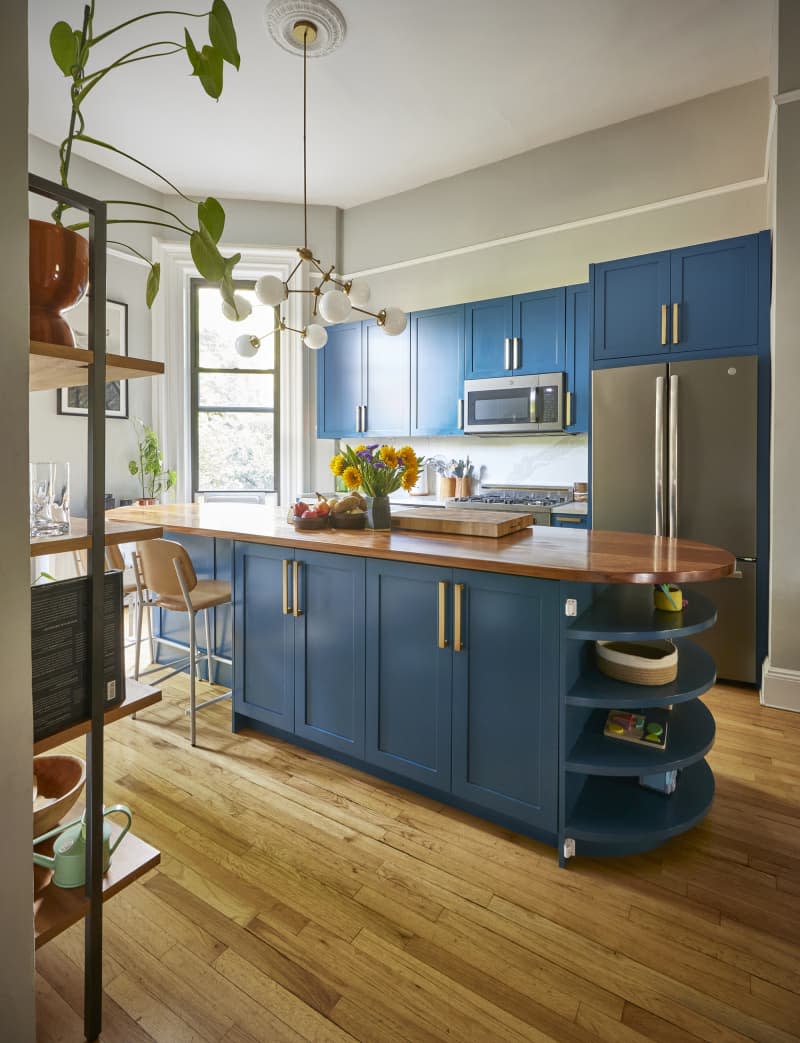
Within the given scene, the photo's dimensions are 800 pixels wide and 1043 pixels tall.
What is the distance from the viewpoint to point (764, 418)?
10.0ft

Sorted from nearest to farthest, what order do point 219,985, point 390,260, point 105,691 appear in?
point 105,691
point 219,985
point 390,260

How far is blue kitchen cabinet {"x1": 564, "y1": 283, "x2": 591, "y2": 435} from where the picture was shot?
3.95m

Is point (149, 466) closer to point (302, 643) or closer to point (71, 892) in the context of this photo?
point (302, 643)

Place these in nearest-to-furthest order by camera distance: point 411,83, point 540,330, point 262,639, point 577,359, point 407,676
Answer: point 407,676
point 262,639
point 411,83
point 577,359
point 540,330

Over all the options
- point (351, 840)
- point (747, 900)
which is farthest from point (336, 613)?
point (747, 900)

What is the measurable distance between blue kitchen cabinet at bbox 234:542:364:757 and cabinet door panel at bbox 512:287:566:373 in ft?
8.41

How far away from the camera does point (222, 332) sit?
551 centimetres

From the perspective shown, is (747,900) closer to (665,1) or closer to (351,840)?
(351,840)

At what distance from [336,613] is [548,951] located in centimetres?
122

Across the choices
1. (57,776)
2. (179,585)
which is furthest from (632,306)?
(57,776)

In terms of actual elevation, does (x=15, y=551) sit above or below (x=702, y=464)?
below

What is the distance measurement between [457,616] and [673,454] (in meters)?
1.95

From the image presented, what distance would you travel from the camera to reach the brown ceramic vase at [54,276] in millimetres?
1075

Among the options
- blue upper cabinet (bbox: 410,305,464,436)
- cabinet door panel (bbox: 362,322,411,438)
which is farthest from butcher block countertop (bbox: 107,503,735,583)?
cabinet door panel (bbox: 362,322,411,438)
